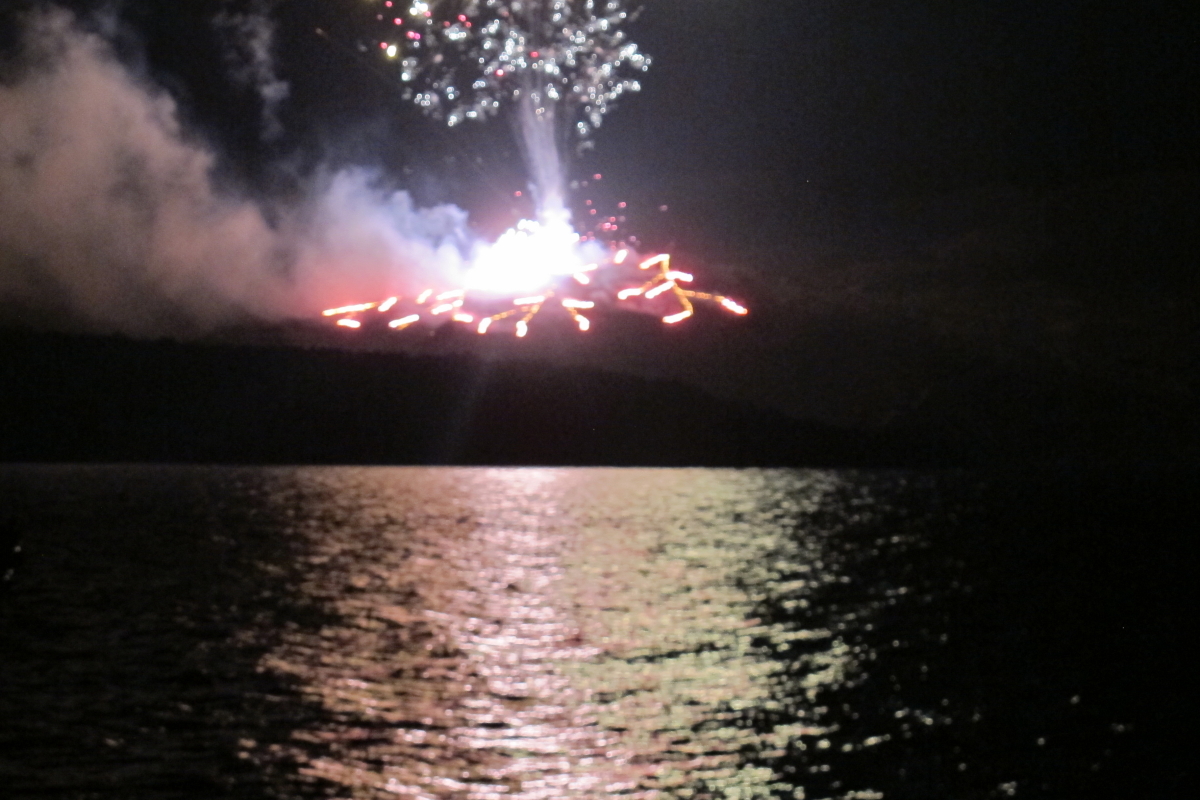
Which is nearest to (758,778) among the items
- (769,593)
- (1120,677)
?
(1120,677)

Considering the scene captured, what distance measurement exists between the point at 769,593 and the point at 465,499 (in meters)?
80.5

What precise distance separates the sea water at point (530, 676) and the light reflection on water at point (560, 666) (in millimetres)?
116

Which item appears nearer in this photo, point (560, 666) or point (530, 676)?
point (530, 676)

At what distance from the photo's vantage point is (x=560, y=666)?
35.5 meters

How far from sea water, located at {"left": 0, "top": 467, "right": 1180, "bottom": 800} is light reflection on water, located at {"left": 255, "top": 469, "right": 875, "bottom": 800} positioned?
0.38 feet

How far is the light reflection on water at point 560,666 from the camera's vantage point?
24938 mm

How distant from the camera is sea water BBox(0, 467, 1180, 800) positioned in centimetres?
2473

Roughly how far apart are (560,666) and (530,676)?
1583mm

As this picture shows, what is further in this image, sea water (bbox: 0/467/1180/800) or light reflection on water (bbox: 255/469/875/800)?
light reflection on water (bbox: 255/469/875/800)

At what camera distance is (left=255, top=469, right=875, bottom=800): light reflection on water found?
24938mm

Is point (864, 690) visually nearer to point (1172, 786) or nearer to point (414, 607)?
point (1172, 786)

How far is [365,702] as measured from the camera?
2995cm

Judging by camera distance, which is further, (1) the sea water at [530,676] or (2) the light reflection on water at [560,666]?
(2) the light reflection on water at [560,666]

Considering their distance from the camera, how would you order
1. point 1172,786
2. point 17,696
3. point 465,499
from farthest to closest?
point 465,499 < point 17,696 < point 1172,786
